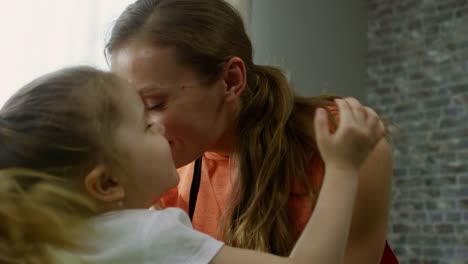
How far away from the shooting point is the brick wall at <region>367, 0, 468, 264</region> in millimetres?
3551

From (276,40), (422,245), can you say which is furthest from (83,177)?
(422,245)

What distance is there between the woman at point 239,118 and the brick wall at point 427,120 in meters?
2.13

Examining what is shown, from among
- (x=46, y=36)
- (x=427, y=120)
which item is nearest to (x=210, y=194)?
(x=46, y=36)

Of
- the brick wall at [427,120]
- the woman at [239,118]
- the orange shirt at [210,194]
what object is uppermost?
the woman at [239,118]

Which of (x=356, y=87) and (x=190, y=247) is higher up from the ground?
(x=190, y=247)

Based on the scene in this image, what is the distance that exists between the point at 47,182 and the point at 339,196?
1.17 ft

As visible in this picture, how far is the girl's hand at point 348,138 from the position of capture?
2.98 feet

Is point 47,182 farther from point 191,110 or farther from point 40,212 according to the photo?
point 191,110

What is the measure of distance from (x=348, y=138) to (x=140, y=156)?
27 cm

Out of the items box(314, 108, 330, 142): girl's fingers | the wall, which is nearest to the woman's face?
box(314, 108, 330, 142): girl's fingers

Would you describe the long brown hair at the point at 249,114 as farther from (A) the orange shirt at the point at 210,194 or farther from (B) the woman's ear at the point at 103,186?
(B) the woman's ear at the point at 103,186

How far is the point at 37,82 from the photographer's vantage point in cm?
90

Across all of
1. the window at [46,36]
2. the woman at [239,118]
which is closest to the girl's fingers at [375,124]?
the woman at [239,118]

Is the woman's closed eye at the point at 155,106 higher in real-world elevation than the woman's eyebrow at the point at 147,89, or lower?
lower
